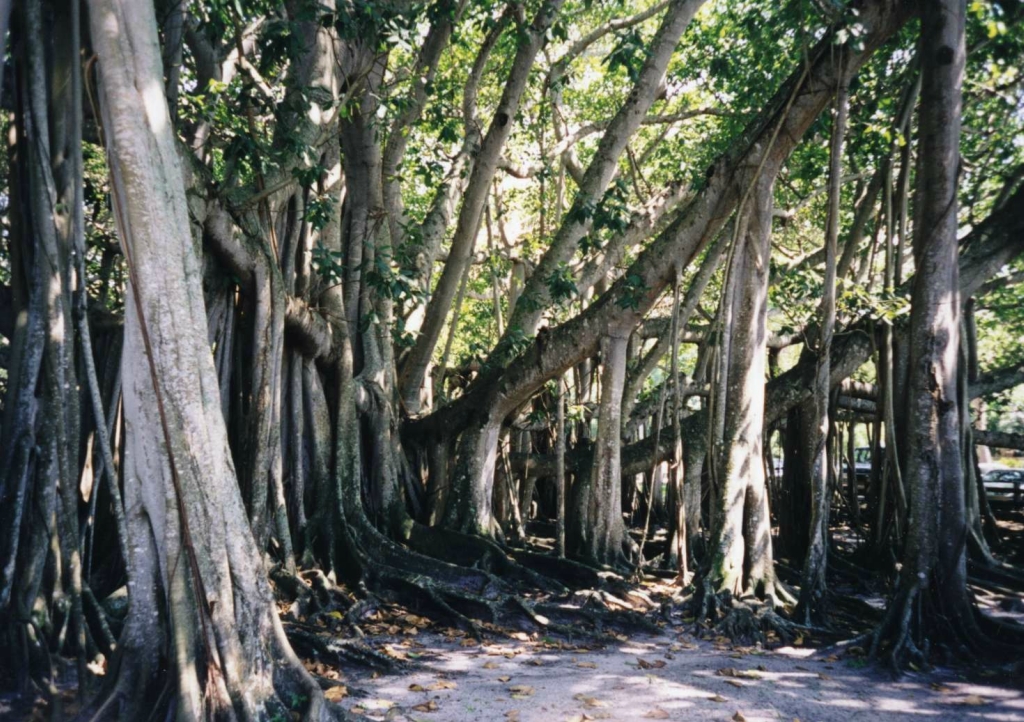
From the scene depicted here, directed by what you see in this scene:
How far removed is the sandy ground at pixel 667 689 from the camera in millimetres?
3922

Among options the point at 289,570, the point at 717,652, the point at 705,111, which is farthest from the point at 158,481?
the point at 705,111

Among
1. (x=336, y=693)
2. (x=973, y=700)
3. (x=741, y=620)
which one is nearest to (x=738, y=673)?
(x=741, y=620)

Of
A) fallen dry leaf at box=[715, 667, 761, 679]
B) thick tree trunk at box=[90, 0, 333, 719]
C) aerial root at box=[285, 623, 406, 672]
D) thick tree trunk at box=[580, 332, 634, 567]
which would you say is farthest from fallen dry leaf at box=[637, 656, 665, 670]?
thick tree trunk at box=[580, 332, 634, 567]

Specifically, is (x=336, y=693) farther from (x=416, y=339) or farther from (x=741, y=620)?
(x=416, y=339)

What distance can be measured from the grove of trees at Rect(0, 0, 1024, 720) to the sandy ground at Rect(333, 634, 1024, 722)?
0.33 metres

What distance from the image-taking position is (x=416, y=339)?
8211 millimetres

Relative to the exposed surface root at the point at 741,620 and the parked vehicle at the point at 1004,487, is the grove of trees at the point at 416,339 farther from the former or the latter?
the parked vehicle at the point at 1004,487

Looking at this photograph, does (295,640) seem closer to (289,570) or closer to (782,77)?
(289,570)

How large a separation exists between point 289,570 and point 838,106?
183 inches

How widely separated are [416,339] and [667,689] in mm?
4667

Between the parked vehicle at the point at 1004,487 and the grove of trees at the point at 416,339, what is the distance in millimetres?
3475

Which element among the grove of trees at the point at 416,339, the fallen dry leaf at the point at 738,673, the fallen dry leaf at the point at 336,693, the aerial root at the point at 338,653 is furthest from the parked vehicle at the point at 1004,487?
the fallen dry leaf at the point at 336,693

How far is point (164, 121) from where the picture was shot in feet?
11.6

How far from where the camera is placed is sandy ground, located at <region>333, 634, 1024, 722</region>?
3.92 meters
